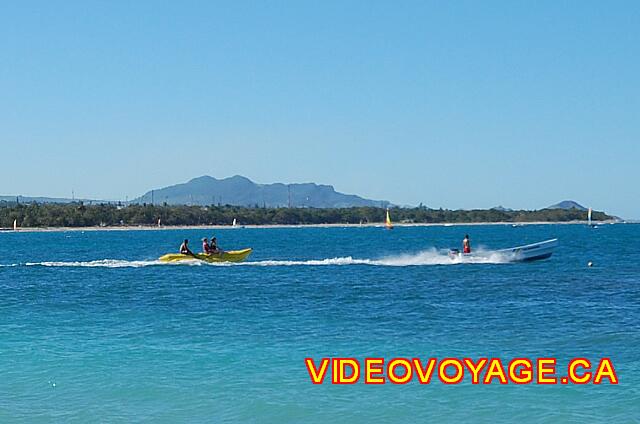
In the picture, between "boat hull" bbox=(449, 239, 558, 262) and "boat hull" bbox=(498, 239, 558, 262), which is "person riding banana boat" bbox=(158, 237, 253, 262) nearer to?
"boat hull" bbox=(449, 239, 558, 262)

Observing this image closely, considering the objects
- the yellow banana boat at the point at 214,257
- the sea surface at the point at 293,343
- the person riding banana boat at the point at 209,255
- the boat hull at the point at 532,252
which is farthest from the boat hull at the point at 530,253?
the person riding banana boat at the point at 209,255

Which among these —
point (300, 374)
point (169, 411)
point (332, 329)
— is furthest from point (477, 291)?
point (169, 411)

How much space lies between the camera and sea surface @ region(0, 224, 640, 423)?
16.1 m

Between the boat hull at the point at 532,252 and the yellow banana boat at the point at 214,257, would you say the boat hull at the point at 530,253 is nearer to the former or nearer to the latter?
the boat hull at the point at 532,252

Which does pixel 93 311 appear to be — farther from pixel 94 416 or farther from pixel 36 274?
pixel 36 274

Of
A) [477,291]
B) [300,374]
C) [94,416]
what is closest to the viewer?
[94,416]

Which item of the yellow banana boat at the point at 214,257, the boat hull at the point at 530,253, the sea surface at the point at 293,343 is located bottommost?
the sea surface at the point at 293,343

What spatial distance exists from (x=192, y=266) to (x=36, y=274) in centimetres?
1043

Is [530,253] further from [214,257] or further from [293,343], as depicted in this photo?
[293,343]

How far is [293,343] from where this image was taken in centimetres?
2359

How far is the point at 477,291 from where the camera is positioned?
39312 millimetres

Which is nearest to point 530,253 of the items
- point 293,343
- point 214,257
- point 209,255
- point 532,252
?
point 532,252

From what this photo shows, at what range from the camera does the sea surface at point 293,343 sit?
52.9 feet

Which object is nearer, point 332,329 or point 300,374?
point 300,374
